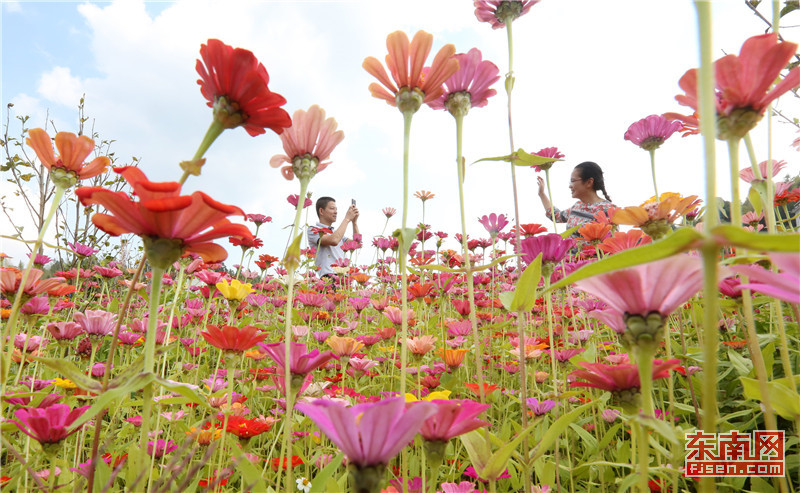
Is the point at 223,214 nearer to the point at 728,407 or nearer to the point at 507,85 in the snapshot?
the point at 507,85

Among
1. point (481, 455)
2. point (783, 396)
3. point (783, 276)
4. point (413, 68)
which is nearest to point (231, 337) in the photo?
point (481, 455)

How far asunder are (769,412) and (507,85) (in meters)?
0.81

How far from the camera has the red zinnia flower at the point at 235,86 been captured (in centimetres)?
54

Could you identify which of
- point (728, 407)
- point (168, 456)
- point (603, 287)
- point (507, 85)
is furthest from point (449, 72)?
point (728, 407)

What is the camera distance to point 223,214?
485mm

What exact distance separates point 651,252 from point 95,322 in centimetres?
158

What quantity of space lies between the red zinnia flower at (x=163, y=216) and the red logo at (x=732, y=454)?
24.4 inches

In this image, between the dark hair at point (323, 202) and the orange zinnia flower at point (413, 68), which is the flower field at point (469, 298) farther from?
the dark hair at point (323, 202)

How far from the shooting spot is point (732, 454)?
67cm

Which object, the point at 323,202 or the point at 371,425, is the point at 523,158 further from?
the point at 323,202

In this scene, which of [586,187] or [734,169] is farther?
[586,187]

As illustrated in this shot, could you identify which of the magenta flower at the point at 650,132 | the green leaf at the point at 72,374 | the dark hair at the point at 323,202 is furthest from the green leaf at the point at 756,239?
the dark hair at the point at 323,202

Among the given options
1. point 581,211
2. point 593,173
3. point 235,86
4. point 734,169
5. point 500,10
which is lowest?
point 734,169

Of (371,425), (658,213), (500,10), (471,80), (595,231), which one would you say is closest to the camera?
(371,425)
